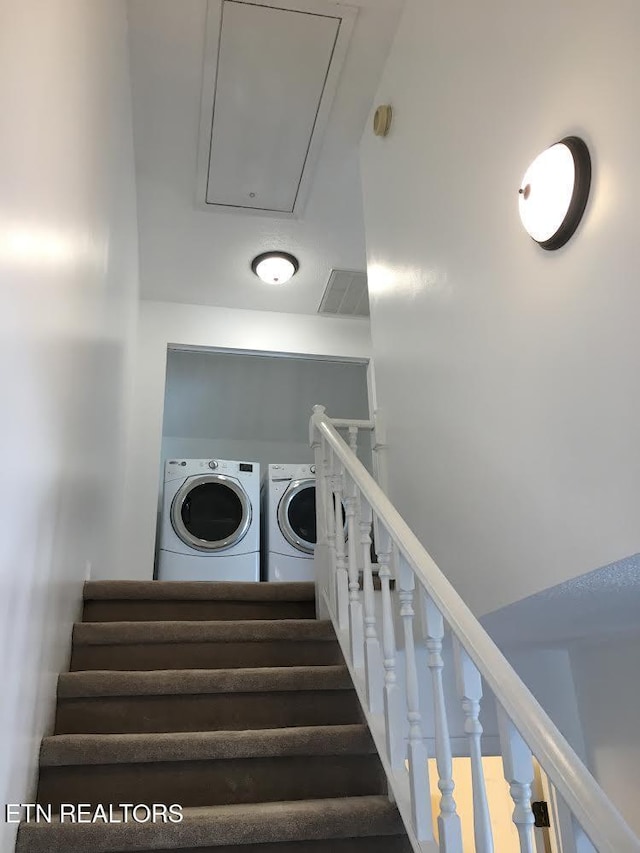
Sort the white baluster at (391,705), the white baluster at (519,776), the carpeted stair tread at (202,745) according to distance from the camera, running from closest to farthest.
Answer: the white baluster at (519,776) < the white baluster at (391,705) < the carpeted stair tread at (202,745)

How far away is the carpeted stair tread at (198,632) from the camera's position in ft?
7.96

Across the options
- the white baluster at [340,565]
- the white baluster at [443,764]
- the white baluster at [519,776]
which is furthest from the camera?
the white baluster at [340,565]

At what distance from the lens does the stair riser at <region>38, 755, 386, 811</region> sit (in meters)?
1.85

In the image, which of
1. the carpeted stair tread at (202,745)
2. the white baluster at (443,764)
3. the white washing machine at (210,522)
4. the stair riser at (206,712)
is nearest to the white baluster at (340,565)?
the stair riser at (206,712)

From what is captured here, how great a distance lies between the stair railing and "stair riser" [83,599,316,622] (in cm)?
21

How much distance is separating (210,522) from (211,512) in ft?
0.26

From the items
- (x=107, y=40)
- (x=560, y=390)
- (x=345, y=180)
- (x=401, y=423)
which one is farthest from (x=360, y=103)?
(x=560, y=390)

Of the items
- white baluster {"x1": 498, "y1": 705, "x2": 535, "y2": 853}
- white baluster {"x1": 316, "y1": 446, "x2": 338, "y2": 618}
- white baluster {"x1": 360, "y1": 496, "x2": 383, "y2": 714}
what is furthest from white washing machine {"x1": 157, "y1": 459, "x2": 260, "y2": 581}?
white baluster {"x1": 498, "y1": 705, "x2": 535, "y2": 853}

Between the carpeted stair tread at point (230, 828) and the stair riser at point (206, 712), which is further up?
the stair riser at point (206, 712)

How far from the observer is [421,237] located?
272cm

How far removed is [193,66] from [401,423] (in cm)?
185

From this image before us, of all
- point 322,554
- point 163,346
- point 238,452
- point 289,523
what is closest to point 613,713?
point 322,554

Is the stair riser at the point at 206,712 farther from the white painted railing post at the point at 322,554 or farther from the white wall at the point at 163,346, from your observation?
the white wall at the point at 163,346

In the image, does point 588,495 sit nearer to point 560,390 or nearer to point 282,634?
point 560,390
